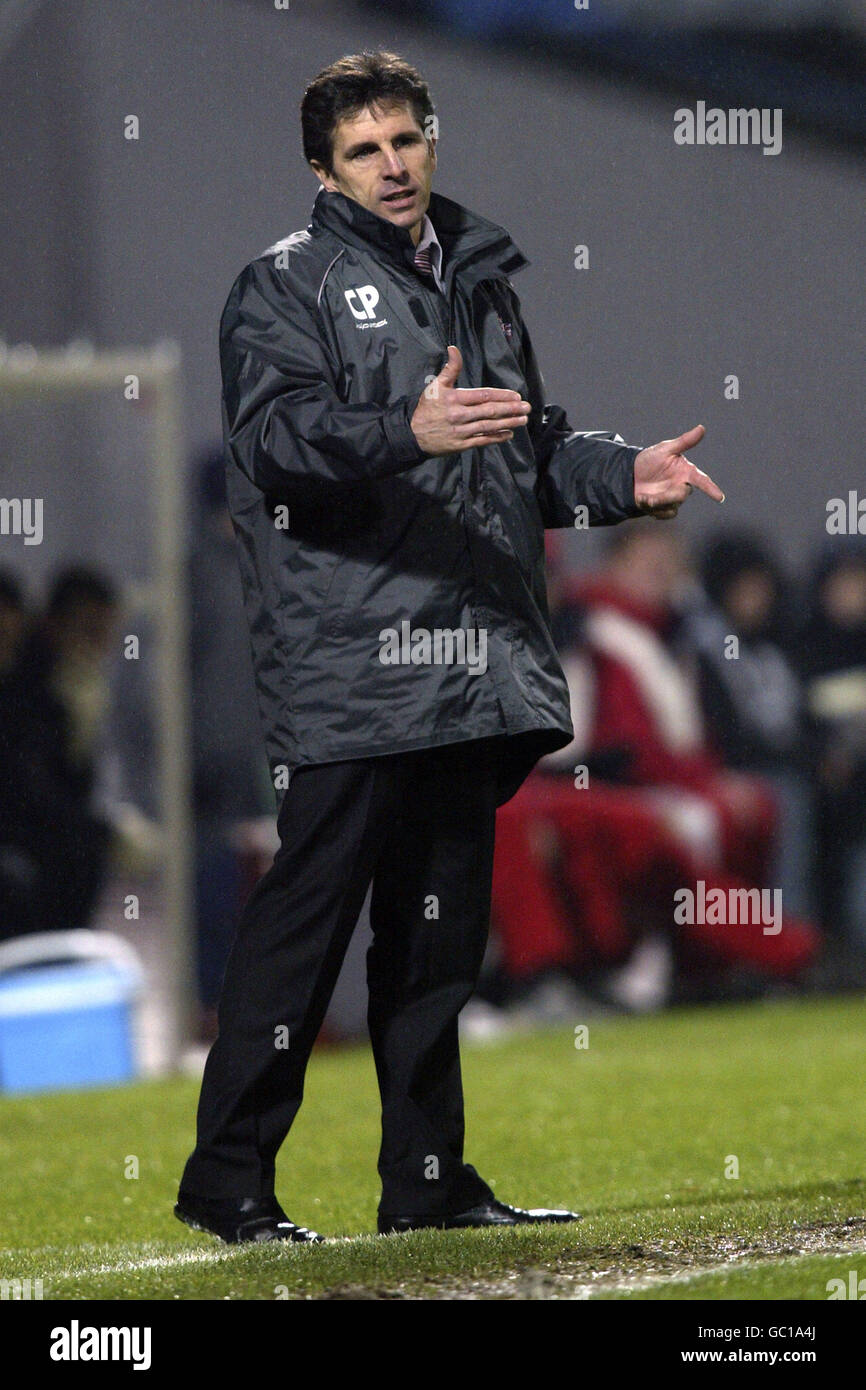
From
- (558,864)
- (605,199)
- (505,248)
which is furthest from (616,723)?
(505,248)

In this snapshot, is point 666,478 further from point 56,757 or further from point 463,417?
point 56,757

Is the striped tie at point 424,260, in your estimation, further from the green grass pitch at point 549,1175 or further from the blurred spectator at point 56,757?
the blurred spectator at point 56,757

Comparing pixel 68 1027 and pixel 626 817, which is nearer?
pixel 68 1027

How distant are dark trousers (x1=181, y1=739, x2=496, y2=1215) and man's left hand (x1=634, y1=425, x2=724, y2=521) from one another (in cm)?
50

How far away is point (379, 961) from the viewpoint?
4.06m

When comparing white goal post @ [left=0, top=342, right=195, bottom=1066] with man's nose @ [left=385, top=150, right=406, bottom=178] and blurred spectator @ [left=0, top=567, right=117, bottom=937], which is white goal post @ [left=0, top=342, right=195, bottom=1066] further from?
man's nose @ [left=385, top=150, right=406, bottom=178]

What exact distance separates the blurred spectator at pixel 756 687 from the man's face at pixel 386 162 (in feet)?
16.9

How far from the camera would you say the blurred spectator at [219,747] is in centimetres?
827

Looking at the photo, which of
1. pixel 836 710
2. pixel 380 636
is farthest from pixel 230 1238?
pixel 836 710

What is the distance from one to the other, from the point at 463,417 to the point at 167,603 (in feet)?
14.8

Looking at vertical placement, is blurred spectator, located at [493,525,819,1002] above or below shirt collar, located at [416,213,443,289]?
below

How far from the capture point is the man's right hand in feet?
11.7

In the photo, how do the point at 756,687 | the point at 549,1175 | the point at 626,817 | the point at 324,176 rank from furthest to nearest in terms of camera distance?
1. the point at 756,687
2. the point at 626,817
3. the point at 549,1175
4. the point at 324,176

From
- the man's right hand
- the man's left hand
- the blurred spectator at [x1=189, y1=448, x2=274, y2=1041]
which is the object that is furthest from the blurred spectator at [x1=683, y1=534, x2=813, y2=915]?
the man's right hand
